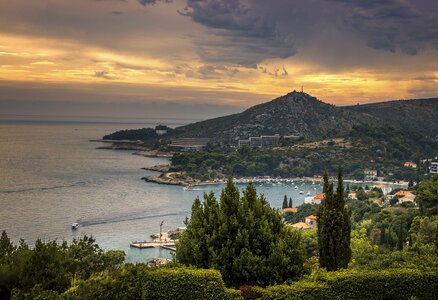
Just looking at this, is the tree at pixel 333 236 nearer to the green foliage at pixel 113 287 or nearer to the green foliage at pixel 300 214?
the green foliage at pixel 113 287

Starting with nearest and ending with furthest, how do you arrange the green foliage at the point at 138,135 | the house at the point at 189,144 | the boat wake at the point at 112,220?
1. the boat wake at the point at 112,220
2. the house at the point at 189,144
3. the green foliage at the point at 138,135

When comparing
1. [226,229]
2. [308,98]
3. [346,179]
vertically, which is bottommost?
[346,179]

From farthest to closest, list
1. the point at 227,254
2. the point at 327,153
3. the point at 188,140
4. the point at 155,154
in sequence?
the point at 188,140, the point at 155,154, the point at 327,153, the point at 227,254

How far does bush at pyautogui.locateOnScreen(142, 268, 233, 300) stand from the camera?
812 cm

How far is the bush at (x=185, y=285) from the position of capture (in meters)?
8.12

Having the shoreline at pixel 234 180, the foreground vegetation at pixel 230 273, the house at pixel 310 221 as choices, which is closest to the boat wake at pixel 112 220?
the house at pixel 310 221

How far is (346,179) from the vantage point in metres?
92.9

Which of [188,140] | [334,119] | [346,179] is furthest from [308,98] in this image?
[346,179]

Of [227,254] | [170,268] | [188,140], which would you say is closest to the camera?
[170,268]

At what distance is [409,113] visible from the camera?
552 ft

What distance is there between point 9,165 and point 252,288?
9164 centimetres

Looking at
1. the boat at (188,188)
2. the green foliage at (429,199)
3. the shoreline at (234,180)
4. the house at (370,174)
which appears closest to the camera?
the green foliage at (429,199)

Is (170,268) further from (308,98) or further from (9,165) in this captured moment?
(308,98)

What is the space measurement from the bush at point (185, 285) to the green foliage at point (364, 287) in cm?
73
